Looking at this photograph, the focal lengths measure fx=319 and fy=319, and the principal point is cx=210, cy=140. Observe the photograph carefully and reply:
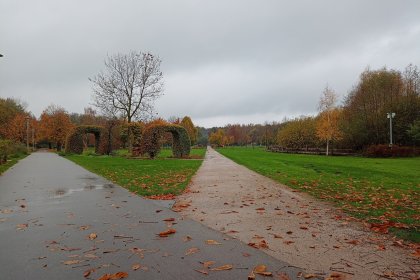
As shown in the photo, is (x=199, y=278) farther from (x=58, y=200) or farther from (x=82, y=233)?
(x=58, y=200)

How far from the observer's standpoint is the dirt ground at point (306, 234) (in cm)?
388

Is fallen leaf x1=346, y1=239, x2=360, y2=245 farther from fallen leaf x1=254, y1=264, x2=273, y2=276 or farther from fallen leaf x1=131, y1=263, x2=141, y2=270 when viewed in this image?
fallen leaf x1=131, y1=263, x2=141, y2=270

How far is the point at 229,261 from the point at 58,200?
240 inches

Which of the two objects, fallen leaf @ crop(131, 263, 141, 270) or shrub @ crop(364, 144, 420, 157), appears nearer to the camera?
fallen leaf @ crop(131, 263, 141, 270)

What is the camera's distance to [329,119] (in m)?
45.5

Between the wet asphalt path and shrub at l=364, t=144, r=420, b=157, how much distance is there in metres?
37.4

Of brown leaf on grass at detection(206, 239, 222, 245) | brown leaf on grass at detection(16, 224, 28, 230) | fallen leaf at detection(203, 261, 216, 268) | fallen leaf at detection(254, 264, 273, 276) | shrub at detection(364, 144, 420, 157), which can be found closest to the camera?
fallen leaf at detection(254, 264, 273, 276)

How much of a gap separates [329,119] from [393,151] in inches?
399

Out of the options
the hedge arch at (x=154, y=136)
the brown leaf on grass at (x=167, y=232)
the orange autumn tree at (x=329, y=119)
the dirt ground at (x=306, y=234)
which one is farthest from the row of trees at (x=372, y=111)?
the brown leaf on grass at (x=167, y=232)

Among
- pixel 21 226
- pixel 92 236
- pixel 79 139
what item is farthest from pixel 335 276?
pixel 79 139

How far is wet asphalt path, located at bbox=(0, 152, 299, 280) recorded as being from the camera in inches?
147

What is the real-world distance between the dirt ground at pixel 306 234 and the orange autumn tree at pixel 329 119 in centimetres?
3850

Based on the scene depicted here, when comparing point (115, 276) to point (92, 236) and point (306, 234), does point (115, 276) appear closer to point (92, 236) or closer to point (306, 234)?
point (92, 236)

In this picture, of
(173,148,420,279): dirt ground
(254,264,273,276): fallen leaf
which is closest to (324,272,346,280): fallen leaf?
(173,148,420,279): dirt ground
